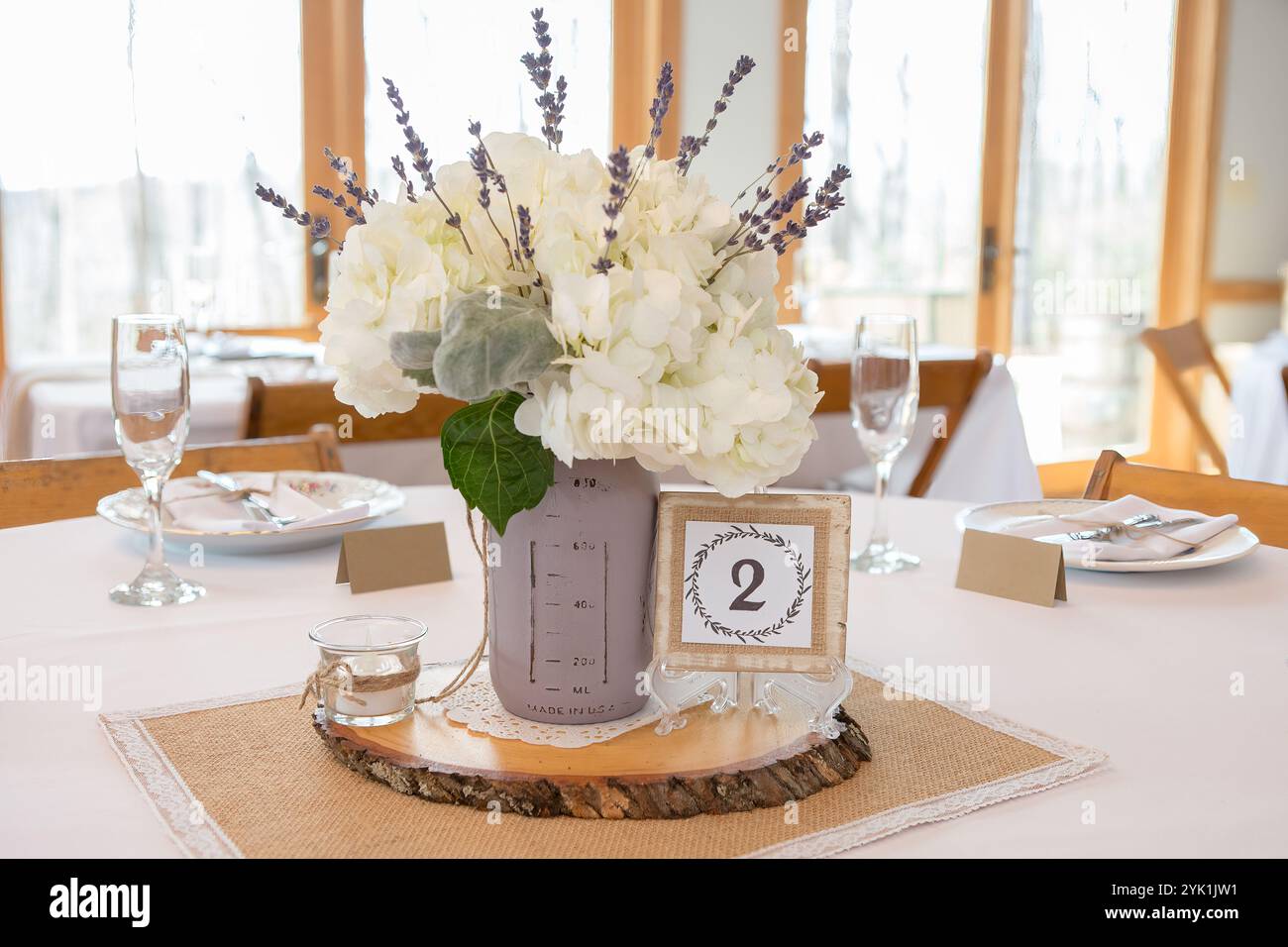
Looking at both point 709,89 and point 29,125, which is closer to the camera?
point 29,125

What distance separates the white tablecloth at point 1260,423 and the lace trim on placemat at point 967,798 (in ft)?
10.3

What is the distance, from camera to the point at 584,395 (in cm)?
69

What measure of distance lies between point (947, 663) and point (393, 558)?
54 centimetres

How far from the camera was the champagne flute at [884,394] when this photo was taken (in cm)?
132

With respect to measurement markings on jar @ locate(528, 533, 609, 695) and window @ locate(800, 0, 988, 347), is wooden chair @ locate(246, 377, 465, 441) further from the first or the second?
window @ locate(800, 0, 988, 347)

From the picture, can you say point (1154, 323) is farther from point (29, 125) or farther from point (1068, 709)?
point (1068, 709)

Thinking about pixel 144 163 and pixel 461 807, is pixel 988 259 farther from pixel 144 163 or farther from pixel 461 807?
pixel 461 807

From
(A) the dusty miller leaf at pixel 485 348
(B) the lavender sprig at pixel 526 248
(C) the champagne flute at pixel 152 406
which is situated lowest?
(C) the champagne flute at pixel 152 406

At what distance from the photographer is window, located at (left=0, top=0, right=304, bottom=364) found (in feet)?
13.5

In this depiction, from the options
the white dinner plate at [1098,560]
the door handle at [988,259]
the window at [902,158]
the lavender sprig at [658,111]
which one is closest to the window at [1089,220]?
the door handle at [988,259]

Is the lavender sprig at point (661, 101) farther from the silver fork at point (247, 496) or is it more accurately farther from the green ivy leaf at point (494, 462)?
the silver fork at point (247, 496)

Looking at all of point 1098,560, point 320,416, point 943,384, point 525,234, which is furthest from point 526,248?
point 943,384
